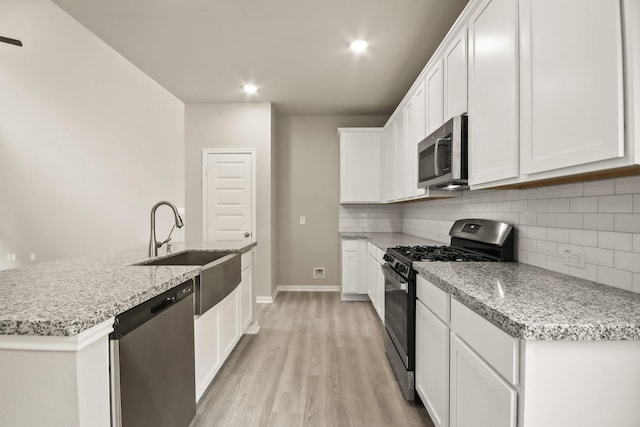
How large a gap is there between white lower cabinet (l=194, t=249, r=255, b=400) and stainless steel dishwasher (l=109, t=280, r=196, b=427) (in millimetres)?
245

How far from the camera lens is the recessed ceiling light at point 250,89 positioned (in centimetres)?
375

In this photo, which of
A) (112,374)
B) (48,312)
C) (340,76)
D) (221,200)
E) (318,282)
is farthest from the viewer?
(318,282)

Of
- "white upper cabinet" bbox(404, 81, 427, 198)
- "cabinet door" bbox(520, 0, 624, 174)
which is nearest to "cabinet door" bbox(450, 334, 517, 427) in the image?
"cabinet door" bbox(520, 0, 624, 174)

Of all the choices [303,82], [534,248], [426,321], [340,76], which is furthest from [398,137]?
[426,321]

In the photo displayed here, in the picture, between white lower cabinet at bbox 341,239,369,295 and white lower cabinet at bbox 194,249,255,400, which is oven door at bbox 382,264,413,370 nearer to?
white lower cabinet at bbox 194,249,255,400

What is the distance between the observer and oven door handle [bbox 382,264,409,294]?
196 cm

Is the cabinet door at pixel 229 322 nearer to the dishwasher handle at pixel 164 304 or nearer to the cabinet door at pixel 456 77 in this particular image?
the dishwasher handle at pixel 164 304

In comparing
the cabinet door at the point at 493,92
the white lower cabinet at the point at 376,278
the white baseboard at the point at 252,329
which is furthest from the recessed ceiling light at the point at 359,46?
the white baseboard at the point at 252,329

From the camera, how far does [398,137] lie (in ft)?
11.9

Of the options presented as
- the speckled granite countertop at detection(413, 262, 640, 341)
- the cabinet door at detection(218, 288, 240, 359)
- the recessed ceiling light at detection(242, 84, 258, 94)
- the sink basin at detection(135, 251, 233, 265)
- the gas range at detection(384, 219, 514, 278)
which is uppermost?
the recessed ceiling light at detection(242, 84, 258, 94)

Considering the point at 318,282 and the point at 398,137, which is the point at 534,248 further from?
the point at 318,282

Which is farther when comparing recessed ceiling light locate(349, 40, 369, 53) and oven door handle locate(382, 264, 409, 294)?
recessed ceiling light locate(349, 40, 369, 53)

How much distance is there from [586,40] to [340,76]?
277 centimetres

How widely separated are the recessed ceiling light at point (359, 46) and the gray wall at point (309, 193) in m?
1.92
